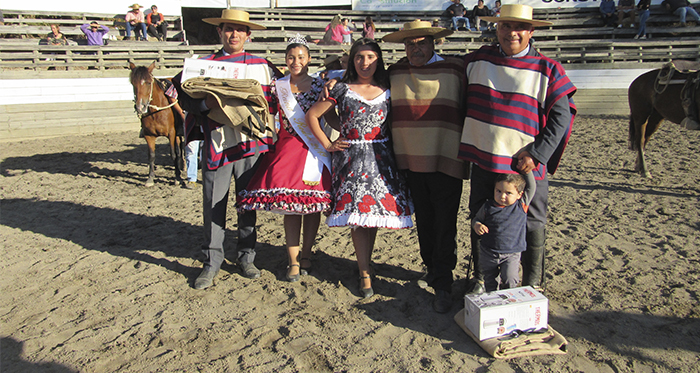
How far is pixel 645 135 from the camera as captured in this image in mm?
7320

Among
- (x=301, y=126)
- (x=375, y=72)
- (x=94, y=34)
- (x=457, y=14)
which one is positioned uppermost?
(x=457, y=14)

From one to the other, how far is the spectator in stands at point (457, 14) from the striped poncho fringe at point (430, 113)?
14668mm

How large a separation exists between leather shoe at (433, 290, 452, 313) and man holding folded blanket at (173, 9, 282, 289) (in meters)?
1.57

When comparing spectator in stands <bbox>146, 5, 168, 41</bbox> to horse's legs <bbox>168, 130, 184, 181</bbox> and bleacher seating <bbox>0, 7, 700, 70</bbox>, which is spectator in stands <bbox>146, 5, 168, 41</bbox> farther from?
horse's legs <bbox>168, 130, 184, 181</bbox>

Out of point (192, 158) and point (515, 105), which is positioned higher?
point (515, 105)

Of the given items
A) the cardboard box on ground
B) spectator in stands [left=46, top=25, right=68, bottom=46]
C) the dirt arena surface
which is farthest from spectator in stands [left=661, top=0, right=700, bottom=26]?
spectator in stands [left=46, top=25, right=68, bottom=46]

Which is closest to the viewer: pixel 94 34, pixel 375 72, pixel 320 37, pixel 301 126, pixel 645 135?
pixel 375 72

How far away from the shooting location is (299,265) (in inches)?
150

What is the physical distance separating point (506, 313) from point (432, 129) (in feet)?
3.95

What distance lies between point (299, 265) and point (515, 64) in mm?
2177

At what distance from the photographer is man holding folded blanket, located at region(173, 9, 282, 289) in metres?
3.44

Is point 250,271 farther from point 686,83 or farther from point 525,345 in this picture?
point 686,83

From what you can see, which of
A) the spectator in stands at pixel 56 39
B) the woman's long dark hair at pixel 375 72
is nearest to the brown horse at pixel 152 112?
the woman's long dark hair at pixel 375 72

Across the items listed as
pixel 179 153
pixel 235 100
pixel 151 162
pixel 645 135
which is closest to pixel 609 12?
pixel 645 135
